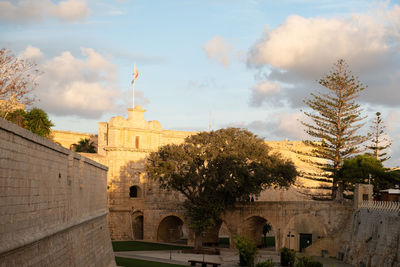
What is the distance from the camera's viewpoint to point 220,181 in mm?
38406

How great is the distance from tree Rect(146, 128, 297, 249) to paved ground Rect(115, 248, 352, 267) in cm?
246

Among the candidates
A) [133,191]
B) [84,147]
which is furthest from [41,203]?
[84,147]

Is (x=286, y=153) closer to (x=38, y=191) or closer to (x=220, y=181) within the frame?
(x=220, y=181)

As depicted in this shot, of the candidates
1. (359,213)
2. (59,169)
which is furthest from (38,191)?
(359,213)

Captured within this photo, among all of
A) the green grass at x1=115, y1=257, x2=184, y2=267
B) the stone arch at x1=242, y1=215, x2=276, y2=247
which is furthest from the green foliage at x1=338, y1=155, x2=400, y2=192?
the green grass at x1=115, y1=257, x2=184, y2=267

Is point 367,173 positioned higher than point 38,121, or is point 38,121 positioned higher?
point 38,121

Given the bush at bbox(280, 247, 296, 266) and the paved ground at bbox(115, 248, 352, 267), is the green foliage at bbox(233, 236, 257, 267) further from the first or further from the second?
the bush at bbox(280, 247, 296, 266)

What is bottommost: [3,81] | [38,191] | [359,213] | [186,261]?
[186,261]

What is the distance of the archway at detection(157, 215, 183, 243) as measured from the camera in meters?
45.6

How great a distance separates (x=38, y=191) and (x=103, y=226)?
13.0 metres

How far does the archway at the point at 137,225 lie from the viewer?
45.9 metres

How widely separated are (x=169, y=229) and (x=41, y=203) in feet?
112

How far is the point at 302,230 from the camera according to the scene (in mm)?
37750

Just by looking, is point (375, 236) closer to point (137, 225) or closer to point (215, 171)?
point (215, 171)
